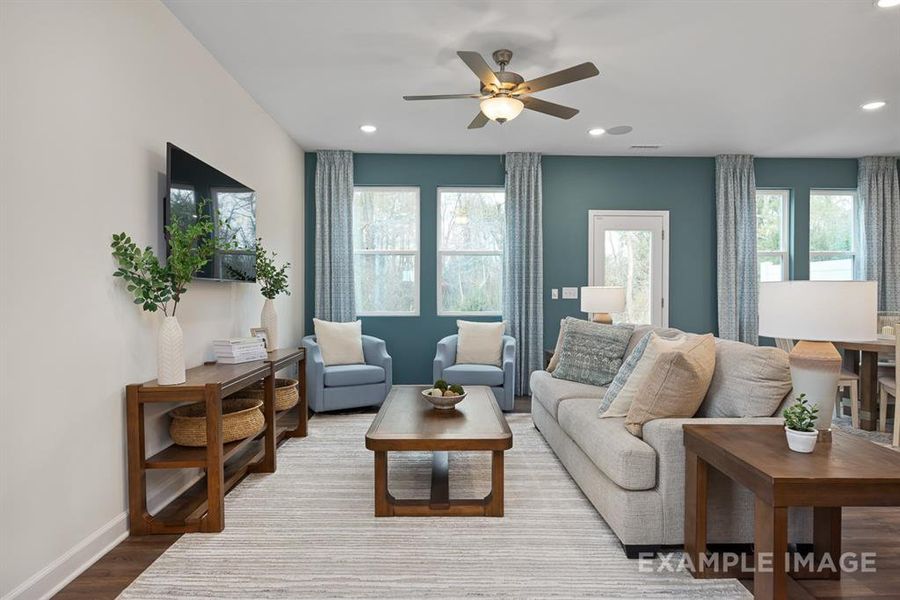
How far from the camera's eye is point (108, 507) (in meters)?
2.17

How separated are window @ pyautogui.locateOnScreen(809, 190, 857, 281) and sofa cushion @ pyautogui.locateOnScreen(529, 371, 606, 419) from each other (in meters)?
4.18

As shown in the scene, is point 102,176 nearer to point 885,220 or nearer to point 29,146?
point 29,146

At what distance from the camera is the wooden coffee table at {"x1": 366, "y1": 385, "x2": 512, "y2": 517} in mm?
2375

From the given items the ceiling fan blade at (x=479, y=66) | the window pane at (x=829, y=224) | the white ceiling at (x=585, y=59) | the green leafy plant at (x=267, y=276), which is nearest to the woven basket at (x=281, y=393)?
the green leafy plant at (x=267, y=276)

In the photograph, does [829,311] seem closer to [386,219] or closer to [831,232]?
[386,219]

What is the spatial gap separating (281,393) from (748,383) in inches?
110

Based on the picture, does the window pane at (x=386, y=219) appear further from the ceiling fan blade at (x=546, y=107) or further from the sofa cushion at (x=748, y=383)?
the sofa cushion at (x=748, y=383)

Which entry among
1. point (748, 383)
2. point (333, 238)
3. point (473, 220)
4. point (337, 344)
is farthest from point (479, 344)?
point (748, 383)

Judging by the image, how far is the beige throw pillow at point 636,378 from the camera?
8.17 feet

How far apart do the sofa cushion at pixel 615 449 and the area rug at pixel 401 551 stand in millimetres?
324

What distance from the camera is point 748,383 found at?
224 centimetres

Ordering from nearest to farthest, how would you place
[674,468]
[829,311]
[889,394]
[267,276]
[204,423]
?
[829,311]
[674,468]
[204,423]
[267,276]
[889,394]

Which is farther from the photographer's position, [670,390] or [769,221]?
[769,221]

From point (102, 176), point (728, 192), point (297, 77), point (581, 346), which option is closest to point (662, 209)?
point (728, 192)
